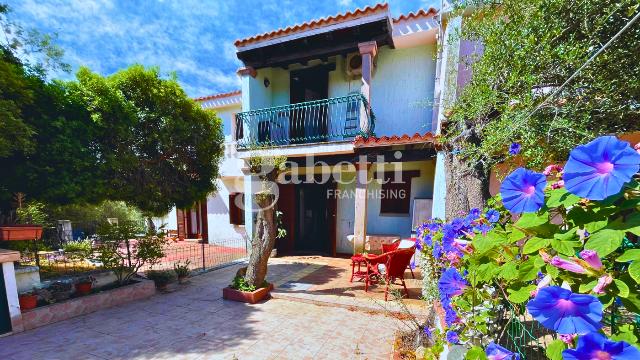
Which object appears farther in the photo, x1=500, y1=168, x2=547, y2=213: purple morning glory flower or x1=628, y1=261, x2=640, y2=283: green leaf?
x1=500, y1=168, x2=547, y2=213: purple morning glory flower

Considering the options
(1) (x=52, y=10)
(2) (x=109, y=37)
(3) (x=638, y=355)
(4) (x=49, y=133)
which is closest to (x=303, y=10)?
(2) (x=109, y=37)

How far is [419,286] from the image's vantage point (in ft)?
18.6

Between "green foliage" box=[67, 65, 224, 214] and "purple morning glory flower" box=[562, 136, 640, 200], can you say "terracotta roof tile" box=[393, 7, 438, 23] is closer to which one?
"green foliage" box=[67, 65, 224, 214]

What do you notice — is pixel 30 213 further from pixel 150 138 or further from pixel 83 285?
pixel 150 138

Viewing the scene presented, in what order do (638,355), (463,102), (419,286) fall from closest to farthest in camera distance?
1. (638,355)
2. (463,102)
3. (419,286)

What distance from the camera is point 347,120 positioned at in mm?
7086

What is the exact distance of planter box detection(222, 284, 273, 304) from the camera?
494 centimetres

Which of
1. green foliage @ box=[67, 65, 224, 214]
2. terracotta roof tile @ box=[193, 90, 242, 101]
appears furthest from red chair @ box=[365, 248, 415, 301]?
terracotta roof tile @ box=[193, 90, 242, 101]

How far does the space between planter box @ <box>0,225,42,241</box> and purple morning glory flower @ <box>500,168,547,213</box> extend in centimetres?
624

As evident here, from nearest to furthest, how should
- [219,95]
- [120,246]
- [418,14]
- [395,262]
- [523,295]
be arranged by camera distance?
1. [523,295]
2. [395,262]
3. [120,246]
4. [418,14]
5. [219,95]

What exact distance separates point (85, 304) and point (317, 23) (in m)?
7.82

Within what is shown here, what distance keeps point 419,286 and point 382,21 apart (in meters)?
6.27

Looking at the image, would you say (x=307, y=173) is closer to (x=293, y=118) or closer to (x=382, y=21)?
(x=293, y=118)

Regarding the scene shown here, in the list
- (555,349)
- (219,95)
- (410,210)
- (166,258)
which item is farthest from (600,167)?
(219,95)
